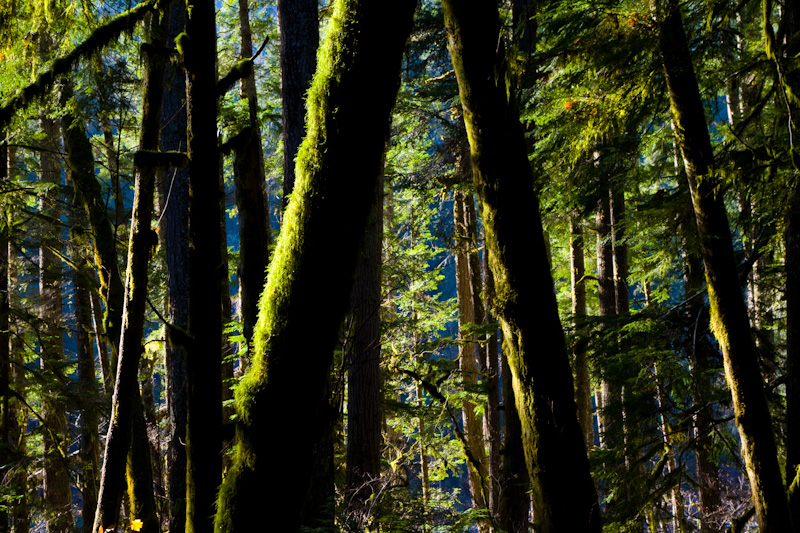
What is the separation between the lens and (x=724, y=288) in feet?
15.3

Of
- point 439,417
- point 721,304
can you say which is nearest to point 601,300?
point 439,417

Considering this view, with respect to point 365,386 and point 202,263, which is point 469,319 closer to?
point 365,386

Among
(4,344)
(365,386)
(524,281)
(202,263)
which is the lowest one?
(365,386)

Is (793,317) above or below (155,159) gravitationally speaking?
below

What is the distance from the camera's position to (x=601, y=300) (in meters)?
11.3

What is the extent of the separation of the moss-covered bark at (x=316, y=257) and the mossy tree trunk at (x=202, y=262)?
1214 mm

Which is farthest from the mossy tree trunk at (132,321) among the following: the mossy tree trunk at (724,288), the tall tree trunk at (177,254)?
the mossy tree trunk at (724,288)

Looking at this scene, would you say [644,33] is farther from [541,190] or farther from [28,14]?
[28,14]

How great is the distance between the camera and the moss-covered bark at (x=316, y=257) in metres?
2.08

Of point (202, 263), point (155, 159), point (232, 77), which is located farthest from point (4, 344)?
point (232, 77)

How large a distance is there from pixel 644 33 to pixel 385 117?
3.78 m

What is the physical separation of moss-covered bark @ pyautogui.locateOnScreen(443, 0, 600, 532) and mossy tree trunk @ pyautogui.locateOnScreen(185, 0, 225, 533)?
1.48 m

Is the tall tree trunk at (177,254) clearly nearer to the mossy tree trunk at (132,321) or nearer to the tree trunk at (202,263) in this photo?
the mossy tree trunk at (132,321)

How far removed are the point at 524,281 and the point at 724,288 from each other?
253cm
